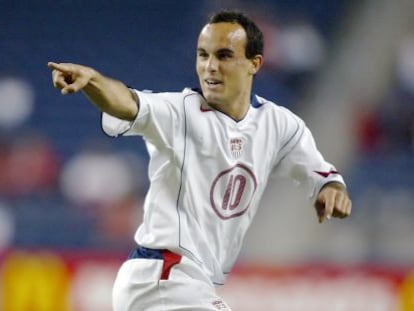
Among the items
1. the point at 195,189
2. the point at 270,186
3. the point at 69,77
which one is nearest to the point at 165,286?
the point at 195,189

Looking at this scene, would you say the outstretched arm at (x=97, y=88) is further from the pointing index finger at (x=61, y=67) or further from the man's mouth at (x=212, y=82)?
the man's mouth at (x=212, y=82)

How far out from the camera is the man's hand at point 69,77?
3.40 meters

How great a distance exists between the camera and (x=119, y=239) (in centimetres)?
1023

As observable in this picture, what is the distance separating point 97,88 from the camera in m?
3.58

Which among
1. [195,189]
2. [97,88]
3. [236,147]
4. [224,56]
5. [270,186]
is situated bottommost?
[270,186]

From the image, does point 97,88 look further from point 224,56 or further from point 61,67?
point 224,56

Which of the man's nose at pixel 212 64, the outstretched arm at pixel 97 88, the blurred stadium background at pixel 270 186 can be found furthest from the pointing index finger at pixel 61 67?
the blurred stadium background at pixel 270 186

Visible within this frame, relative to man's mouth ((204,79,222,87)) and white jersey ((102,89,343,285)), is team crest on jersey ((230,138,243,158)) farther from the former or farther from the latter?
man's mouth ((204,79,222,87))

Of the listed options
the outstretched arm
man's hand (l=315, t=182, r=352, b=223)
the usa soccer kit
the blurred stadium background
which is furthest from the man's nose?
the blurred stadium background

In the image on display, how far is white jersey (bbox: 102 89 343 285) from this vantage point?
3.98m

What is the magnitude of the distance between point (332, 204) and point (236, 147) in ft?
1.38

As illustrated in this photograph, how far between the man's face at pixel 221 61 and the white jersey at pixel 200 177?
0.07 m

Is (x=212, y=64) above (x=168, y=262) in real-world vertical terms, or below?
above

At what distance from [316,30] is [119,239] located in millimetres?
4238
